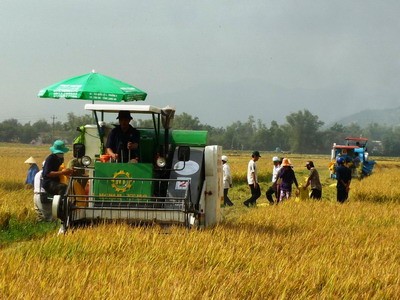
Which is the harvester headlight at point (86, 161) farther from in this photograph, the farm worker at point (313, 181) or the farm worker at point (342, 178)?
the farm worker at point (342, 178)

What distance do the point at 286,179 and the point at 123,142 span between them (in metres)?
7.01

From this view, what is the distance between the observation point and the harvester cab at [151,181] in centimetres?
929

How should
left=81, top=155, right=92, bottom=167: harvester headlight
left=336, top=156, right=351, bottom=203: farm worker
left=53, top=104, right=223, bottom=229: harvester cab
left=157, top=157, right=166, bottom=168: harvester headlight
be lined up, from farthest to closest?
left=336, top=156, right=351, bottom=203: farm worker < left=81, top=155, right=92, bottom=167: harvester headlight < left=157, top=157, right=166, bottom=168: harvester headlight < left=53, top=104, right=223, bottom=229: harvester cab

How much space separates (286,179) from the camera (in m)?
16.1

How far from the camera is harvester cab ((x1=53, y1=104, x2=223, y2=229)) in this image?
9289 mm

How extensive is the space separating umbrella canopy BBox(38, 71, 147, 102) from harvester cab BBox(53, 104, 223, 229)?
1131mm

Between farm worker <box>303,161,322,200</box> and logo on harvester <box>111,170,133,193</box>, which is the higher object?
logo on harvester <box>111,170,133,193</box>

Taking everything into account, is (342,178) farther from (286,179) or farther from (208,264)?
(208,264)

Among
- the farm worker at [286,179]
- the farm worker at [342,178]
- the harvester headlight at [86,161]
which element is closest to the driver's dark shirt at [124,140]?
the harvester headlight at [86,161]

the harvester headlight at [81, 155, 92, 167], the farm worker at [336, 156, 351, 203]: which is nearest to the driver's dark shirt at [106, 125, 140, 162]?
the harvester headlight at [81, 155, 92, 167]

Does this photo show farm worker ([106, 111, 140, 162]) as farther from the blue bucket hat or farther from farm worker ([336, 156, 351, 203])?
farm worker ([336, 156, 351, 203])

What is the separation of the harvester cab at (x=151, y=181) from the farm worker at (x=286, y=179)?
5030mm

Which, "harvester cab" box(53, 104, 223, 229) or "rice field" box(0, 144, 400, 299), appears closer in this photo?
"rice field" box(0, 144, 400, 299)

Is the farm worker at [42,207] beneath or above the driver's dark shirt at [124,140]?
beneath
